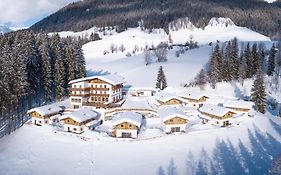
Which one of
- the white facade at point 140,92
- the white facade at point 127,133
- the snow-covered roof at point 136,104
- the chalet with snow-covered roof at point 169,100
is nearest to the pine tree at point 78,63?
the white facade at point 140,92

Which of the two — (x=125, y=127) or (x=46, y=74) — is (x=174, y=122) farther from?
(x=46, y=74)

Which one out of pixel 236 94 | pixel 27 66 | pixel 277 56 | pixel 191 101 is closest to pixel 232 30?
pixel 277 56

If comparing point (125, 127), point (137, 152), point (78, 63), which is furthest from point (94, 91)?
point (137, 152)

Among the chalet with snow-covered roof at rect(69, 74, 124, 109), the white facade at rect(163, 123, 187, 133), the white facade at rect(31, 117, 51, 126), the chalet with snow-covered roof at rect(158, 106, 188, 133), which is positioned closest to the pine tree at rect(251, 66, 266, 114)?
the chalet with snow-covered roof at rect(158, 106, 188, 133)

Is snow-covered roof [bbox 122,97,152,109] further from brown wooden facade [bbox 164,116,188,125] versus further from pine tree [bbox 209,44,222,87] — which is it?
pine tree [bbox 209,44,222,87]

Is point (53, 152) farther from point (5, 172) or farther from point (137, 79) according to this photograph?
point (137, 79)

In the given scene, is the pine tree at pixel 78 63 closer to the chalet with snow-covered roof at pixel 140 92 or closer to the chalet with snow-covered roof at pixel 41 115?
the chalet with snow-covered roof at pixel 140 92
